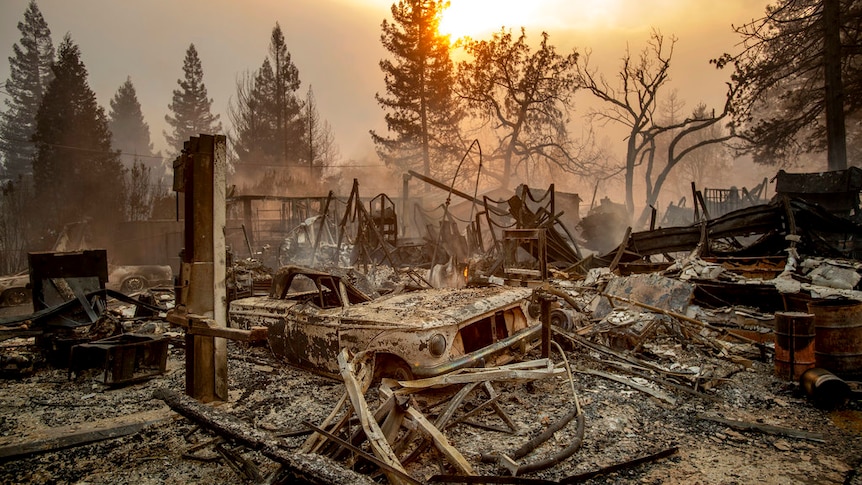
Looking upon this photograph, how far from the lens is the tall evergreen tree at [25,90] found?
36.2 meters

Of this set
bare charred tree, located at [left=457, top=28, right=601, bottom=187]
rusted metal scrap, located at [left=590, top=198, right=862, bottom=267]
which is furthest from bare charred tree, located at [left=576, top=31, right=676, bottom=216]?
rusted metal scrap, located at [left=590, top=198, right=862, bottom=267]

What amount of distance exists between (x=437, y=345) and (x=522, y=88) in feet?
102

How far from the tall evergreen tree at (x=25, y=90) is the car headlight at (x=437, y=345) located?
4637 centimetres

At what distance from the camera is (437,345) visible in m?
4.13

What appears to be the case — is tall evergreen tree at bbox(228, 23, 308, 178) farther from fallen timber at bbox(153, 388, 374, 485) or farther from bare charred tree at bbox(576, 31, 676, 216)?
fallen timber at bbox(153, 388, 374, 485)

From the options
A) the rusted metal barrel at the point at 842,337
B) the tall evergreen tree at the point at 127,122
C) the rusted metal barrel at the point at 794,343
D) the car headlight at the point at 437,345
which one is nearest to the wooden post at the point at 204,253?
the car headlight at the point at 437,345

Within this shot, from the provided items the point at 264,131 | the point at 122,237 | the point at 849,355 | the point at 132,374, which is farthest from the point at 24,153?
the point at 849,355

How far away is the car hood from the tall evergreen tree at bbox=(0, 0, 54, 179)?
45.2 m

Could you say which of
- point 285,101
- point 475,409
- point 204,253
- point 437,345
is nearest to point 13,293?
point 204,253

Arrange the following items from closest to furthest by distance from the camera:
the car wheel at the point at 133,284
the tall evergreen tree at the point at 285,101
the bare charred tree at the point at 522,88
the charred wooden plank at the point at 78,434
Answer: the charred wooden plank at the point at 78,434, the car wheel at the point at 133,284, the bare charred tree at the point at 522,88, the tall evergreen tree at the point at 285,101

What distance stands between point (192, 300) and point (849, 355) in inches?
290

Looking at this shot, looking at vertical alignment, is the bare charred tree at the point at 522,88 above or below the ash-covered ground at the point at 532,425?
above

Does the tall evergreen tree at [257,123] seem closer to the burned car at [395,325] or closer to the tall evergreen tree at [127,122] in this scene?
the tall evergreen tree at [127,122]

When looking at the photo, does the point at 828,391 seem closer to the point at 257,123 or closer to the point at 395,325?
the point at 395,325
